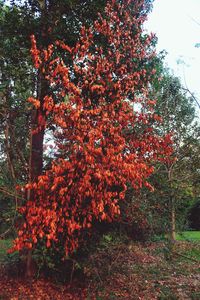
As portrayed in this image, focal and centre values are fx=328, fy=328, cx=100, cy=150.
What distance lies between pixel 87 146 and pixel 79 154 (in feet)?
1.85

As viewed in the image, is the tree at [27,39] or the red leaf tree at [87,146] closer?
the red leaf tree at [87,146]

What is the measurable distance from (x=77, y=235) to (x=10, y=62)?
247 inches

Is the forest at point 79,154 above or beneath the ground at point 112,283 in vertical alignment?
above

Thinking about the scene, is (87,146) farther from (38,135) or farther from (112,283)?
(112,283)

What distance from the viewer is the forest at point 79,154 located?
28.0ft

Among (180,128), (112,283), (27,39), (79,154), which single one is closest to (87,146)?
(79,154)

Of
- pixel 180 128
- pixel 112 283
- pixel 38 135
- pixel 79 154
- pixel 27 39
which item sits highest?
pixel 180 128

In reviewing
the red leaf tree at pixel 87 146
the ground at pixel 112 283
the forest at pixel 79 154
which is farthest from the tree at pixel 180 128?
the red leaf tree at pixel 87 146

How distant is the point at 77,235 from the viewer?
10.6 metres

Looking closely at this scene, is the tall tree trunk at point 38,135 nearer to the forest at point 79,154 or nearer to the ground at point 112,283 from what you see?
the forest at point 79,154

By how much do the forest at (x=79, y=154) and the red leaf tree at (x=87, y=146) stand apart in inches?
1.6

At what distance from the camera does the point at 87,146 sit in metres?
8.03

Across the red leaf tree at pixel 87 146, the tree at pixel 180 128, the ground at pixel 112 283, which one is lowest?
the ground at pixel 112 283

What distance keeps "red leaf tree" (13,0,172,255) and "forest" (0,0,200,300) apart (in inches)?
1.6
